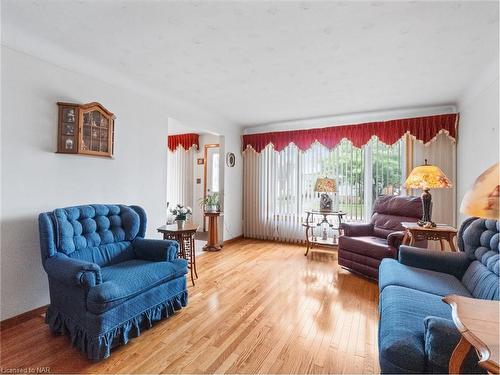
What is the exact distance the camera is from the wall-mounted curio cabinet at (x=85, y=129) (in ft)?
7.96

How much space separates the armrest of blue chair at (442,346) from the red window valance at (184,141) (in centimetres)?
561

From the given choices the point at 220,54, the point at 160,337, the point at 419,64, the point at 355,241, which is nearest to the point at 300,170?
the point at 355,241

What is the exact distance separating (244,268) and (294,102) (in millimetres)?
2599

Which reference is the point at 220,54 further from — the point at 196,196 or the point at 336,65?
the point at 196,196

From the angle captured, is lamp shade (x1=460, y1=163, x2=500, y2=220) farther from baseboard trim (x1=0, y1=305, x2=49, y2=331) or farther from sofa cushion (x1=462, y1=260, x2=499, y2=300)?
baseboard trim (x1=0, y1=305, x2=49, y2=331)

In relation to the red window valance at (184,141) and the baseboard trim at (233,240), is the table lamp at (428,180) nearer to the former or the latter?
the baseboard trim at (233,240)

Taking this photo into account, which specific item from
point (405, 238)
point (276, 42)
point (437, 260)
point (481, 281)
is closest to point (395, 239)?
point (405, 238)

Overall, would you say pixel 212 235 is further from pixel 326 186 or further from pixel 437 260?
pixel 437 260

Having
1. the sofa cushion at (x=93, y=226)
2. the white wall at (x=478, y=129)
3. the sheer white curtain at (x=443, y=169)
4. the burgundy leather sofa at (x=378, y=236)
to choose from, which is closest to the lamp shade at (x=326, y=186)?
the burgundy leather sofa at (x=378, y=236)

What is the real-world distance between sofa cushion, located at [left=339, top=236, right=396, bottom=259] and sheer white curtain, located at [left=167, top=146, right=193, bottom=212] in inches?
156

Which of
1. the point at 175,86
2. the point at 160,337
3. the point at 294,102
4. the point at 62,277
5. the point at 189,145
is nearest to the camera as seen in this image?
the point at 62,277

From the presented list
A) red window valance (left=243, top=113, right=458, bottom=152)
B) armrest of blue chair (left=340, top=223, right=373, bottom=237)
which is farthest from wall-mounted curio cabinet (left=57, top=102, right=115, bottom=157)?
armrest of blue chair (left=340, top=223, right=373, bottom=237)

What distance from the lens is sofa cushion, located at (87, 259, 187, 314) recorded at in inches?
66.7

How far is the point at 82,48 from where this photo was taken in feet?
7.73
